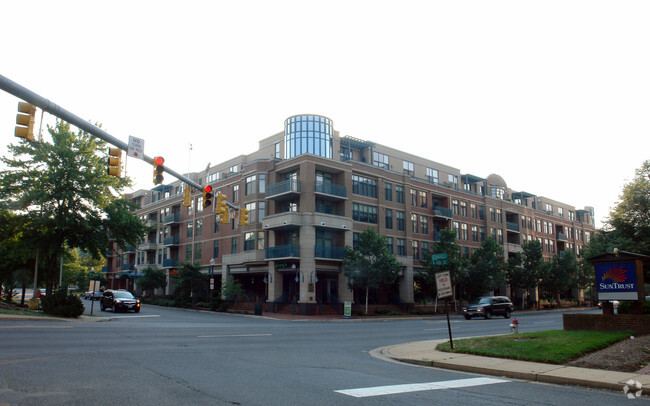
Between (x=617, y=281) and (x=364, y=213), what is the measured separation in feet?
104

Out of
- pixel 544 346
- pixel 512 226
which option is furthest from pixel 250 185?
pixel 512 226

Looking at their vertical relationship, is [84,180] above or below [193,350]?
above

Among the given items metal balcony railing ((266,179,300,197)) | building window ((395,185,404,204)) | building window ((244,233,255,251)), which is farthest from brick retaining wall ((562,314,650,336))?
building window ((395,185,404,204))

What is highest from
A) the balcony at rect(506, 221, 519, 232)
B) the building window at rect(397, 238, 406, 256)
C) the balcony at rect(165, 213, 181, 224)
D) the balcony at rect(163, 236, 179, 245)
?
the balcony at rect(165, 213, 181, 224)

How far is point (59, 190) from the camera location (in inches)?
1138

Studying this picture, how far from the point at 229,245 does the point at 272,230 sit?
315 inches

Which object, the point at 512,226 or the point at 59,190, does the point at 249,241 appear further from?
the point at 512,226

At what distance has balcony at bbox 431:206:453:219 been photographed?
176 feet

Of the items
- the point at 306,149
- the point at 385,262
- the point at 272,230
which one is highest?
the point at 306,149

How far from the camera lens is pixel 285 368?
10.2 m

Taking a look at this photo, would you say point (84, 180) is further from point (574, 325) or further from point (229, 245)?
point (574, 325)

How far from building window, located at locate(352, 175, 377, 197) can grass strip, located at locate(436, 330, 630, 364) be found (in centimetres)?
3171

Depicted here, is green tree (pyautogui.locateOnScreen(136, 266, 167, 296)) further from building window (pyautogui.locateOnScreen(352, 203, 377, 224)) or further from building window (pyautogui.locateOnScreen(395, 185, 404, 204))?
building window (pyautogui.locateOnScreen(395, 185, 404, 204))

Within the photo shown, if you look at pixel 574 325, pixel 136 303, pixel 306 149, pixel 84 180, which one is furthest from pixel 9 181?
pixel 574 325
